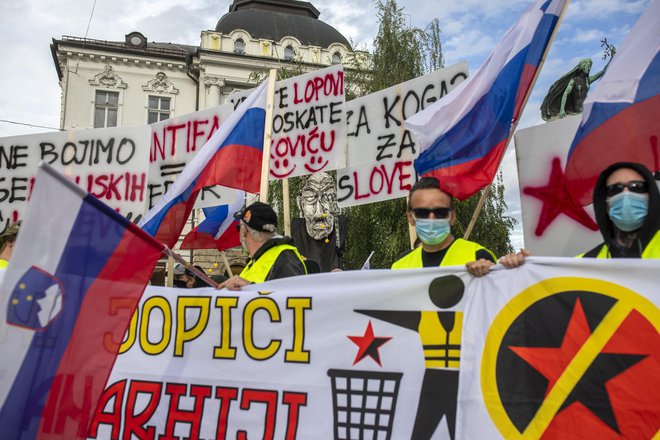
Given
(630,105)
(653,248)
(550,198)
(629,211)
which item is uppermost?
(630,105)

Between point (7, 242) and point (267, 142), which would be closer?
point (7, 242)

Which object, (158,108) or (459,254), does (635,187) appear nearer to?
(459,254)

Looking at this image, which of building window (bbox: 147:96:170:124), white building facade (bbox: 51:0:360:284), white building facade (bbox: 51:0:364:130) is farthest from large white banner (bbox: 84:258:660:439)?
building window (bbox: 147:96:170:124)

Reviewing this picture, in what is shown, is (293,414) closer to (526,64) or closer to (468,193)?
(468,193)

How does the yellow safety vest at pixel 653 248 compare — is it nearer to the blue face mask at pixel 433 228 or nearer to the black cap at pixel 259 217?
the blue face mask at pixel 433 228

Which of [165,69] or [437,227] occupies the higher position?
[165,69]

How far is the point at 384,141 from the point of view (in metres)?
5.26

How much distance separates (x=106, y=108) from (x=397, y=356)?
23343 millimetres

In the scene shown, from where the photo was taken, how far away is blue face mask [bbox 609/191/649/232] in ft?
7.05

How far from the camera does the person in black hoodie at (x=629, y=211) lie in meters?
2.14

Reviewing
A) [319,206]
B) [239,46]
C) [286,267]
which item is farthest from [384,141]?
[239,46]

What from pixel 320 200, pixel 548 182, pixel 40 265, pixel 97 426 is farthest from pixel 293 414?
pixel 320 200

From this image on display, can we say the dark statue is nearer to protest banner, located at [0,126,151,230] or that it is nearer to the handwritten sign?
the handwritten sign

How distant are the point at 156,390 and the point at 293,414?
68cm
